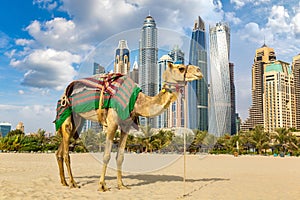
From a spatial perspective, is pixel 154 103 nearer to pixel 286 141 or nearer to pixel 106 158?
pixel 106 158

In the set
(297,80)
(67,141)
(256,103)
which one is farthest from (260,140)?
(256,103)

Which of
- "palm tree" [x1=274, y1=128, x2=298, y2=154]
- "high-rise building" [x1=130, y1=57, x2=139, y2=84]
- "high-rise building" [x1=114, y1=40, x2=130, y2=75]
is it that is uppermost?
"high-rise building" [x1=114, y1=40, x2=130, y2=75]

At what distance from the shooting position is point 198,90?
7.77 meters

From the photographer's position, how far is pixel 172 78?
8.29m

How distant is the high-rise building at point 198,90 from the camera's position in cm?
723

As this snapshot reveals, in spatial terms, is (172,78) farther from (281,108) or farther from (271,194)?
(281,108)

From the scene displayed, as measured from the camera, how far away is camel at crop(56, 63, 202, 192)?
8227mm

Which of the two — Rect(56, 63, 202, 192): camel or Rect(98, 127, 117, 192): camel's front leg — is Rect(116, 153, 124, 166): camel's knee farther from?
Rect(98, 127, 117, 192): camel's front leg

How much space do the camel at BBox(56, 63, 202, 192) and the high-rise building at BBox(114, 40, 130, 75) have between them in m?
1.03

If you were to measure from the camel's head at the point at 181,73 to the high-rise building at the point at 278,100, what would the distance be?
147352mm

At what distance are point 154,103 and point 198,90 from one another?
1533 millimetres

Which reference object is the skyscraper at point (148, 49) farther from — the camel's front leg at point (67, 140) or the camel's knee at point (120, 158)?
the camel's front leg at point (67, 140)

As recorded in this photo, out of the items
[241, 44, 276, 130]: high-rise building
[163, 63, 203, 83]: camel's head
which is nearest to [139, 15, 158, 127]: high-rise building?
[163, 63, 203, 83]: camel's head

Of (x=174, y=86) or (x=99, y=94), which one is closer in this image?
(x=174, y=86)
